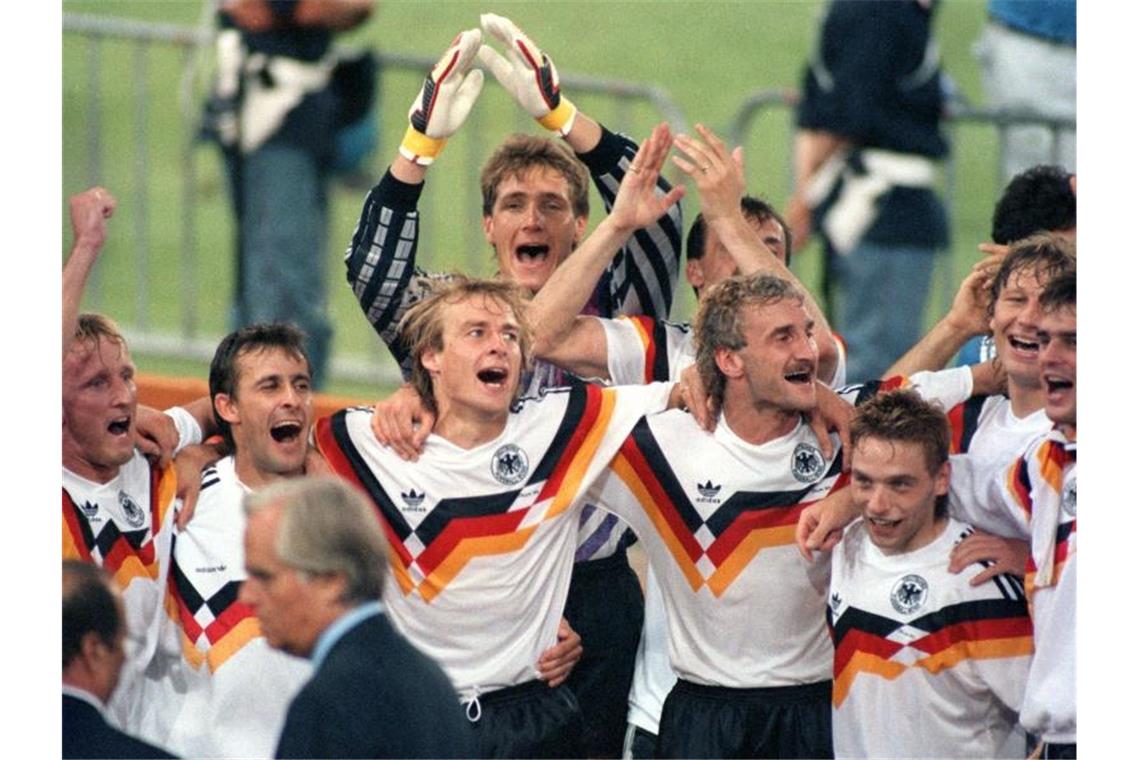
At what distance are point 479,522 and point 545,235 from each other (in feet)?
3.13

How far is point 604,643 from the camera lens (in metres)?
6.55

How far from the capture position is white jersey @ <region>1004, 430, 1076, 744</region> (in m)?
5.74

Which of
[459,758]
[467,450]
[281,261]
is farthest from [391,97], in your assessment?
[459,758]

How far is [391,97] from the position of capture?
10008 mm

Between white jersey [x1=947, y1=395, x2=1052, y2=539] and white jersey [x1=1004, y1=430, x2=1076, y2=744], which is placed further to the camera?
→ white jersey [x1=947, y1=395, x2=1052, y2=539]

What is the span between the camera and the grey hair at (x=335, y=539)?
503 centimetres

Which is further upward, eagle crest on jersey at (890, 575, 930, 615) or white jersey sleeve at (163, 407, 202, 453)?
white jersey sleeve at (163, 407, 202, 453)

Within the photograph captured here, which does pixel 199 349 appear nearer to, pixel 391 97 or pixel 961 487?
pixel 391 97

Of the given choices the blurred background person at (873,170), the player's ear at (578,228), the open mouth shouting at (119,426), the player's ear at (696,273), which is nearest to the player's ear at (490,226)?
the player's ear at (578,228)

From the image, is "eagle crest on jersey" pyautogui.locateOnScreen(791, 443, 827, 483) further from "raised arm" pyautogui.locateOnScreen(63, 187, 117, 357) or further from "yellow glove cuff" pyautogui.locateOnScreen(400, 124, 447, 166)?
"raised arm" pyautogui.locateOnScreen(63, 187, 117, 357)

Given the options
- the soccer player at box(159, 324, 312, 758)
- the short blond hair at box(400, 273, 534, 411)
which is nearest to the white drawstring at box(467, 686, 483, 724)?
the soccer player at box(159, 324, 312, 758)

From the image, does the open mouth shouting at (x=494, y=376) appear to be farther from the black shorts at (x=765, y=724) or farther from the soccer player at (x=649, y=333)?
the black shorts at (x=765, y=724)

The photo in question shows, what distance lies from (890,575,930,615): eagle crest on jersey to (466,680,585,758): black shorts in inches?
33.2

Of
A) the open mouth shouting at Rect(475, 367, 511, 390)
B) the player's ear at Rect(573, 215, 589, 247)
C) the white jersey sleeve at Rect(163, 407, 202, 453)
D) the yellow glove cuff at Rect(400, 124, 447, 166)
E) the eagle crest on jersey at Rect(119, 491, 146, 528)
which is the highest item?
the yellow glove cuff at Rect(400, 124, 447, 166)
